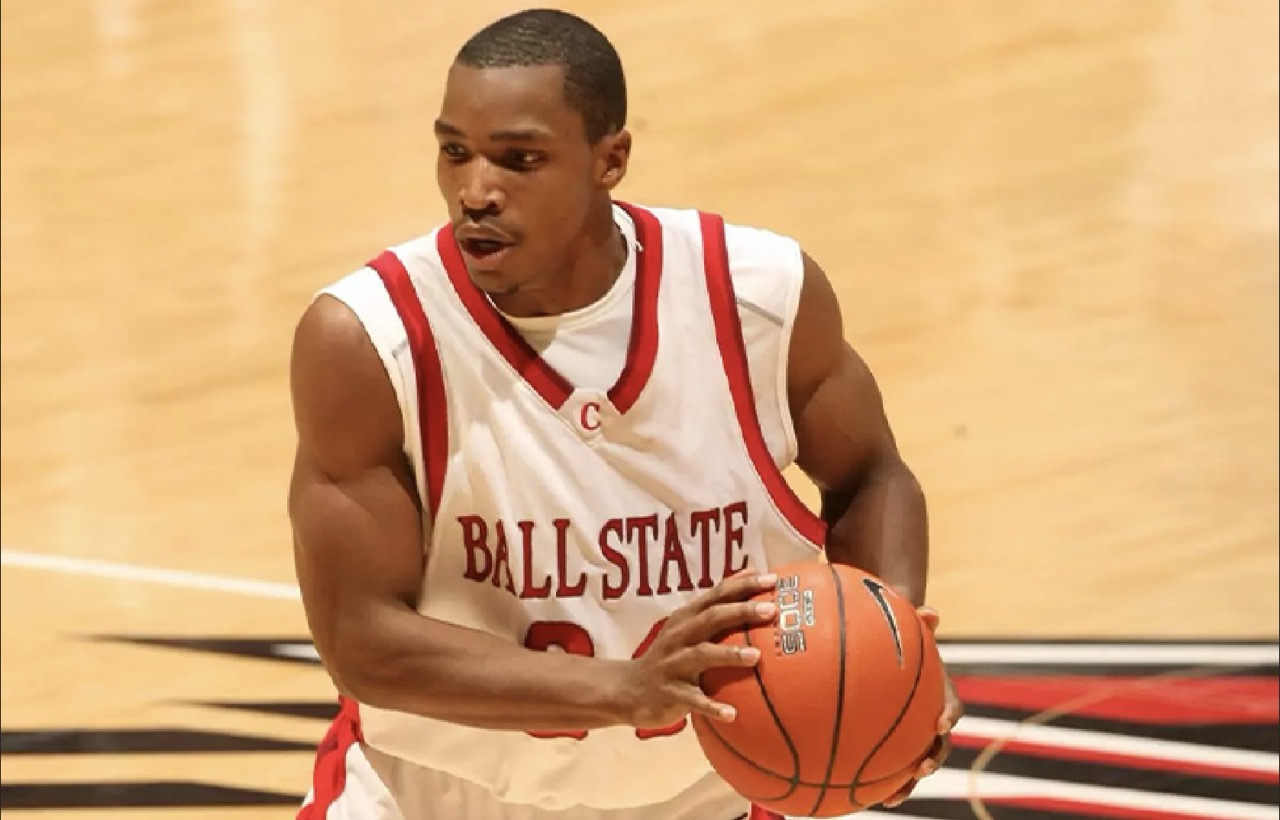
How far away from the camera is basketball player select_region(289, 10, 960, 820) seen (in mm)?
3998

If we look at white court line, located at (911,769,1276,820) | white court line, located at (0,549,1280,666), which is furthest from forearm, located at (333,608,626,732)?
white court line, located at (0,549,1280,666)

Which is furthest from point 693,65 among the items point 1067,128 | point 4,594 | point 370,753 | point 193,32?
point 370,753

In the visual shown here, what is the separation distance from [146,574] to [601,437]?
3.91 m

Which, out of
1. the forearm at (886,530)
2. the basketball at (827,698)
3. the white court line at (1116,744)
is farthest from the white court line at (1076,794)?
the basketball at (827,698)

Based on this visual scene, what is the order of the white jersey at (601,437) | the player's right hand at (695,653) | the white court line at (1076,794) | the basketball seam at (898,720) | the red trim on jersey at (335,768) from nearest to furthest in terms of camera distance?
the player's right hand at (695,653), the basketball seam at (898,720), the white jersey at (601,437), the red trim on jersey at (335,768), the white court line at (1076,794)

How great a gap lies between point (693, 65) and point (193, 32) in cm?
285

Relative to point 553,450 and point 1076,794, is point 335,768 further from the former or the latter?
point 1076,794

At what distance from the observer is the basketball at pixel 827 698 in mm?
3791

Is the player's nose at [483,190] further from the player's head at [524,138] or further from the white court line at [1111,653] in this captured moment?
the white court line at [1111,653]

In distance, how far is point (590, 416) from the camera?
14.0 ft

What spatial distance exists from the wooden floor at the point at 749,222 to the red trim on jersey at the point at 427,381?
2659 mm

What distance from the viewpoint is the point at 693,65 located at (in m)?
12.1

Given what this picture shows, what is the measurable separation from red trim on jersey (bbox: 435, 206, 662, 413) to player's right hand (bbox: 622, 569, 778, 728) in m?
0.58

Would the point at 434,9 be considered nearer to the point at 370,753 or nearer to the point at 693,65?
the point at 693,65
